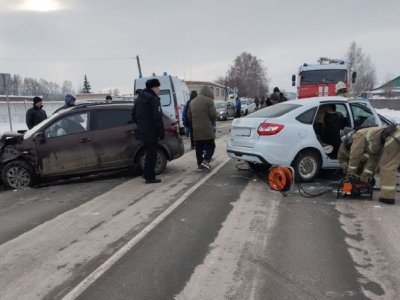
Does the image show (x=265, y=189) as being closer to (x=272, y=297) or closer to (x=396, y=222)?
(x=396, y=222)

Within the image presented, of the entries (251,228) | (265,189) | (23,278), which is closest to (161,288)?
(23,278)

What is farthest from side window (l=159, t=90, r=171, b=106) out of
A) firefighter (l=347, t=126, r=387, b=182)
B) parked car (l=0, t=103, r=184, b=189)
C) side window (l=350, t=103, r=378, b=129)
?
firefighter (l=347, t=126, r=387, b=182)

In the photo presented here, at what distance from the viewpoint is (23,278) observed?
414 centimetres

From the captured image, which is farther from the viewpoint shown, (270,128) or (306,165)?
(306,165)

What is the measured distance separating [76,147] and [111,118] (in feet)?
3.16

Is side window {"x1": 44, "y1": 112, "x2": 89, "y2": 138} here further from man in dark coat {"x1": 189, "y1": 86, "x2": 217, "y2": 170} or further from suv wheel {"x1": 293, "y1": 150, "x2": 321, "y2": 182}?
suv wheel {"x1": 293, "y1": 150, "x2": 321, "y2": 182}

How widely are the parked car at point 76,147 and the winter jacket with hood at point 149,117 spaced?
768 millimetres

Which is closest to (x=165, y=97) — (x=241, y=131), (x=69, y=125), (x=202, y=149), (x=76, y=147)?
(x=202, y=149)

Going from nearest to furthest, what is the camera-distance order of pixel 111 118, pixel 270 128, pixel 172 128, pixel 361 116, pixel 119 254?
pixel 119 254 → pixel 270 128 → pixel 361 116 → pixel 111 118 → pixel 172 128

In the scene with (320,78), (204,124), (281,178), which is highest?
(320,78)

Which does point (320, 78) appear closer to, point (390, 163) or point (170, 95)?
point (170, 95)

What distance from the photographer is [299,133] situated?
788 cm

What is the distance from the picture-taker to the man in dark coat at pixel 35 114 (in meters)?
10.7

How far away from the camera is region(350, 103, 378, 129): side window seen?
8.31 m
